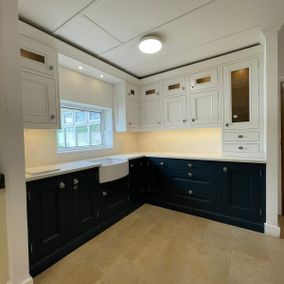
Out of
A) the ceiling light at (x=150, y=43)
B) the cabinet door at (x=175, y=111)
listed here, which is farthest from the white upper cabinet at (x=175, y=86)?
the ceiling light at (x=150, y=43)

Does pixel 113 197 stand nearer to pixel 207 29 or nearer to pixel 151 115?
pixel 151 115

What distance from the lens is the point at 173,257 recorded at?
1.75 m

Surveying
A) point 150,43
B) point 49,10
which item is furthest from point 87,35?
point 150,43

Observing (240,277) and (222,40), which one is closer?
(240,277)

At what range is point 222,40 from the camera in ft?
7.21

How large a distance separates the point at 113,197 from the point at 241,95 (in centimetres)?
229

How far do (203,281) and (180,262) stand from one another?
268 mm

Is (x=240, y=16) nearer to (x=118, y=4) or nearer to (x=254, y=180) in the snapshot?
(x=118, y=4)

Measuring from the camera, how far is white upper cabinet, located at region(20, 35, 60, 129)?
5.80ft

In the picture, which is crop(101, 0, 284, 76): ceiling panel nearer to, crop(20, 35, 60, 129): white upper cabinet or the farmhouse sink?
crop(20, 35, 60, 129): white upper cabinet

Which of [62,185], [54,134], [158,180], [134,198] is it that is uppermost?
[54,134]

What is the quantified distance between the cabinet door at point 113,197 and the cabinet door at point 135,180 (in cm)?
15

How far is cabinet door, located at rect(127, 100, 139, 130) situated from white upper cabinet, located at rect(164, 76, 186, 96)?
64 cm

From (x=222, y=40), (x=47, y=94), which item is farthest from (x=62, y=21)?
(x=222, y=40)
